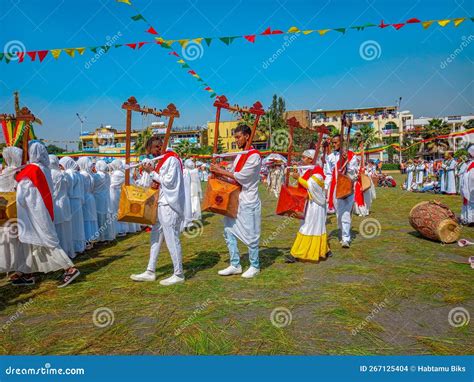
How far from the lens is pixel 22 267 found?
559 cm

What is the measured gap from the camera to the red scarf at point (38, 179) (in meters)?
5.37

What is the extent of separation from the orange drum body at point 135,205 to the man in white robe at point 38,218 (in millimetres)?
1242

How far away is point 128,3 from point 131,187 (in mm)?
3810

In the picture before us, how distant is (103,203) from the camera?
9.29 metres

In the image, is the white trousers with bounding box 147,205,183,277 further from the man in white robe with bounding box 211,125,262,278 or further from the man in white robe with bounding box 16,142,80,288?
the man in white robe with bounding box 16,142,80,288

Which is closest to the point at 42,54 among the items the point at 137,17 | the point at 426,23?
the point at 137,17

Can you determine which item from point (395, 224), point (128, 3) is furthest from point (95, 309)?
point (395, 224)

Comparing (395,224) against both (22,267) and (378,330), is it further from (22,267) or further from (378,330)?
(22,267)

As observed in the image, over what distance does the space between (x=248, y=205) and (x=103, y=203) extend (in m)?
5.05

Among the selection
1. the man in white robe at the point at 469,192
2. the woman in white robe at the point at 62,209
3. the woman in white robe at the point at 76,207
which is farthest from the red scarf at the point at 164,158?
the man in white robe at the point at 469,192

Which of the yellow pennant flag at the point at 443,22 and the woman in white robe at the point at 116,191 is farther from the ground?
the yellow pennant flag at the point at 443,22

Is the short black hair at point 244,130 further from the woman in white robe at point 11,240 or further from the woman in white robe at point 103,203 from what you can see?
the woman in white robe at point 103,203

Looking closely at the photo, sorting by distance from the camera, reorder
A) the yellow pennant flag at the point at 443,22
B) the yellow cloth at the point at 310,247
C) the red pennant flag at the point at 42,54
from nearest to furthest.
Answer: the yellow cloth at the point at 310,247
the yellow pennant flag at the point at 443,22
the red pennant flag at the point at 42,54

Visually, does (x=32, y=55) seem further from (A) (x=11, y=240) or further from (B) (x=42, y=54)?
(A) (x=11, y=240)
